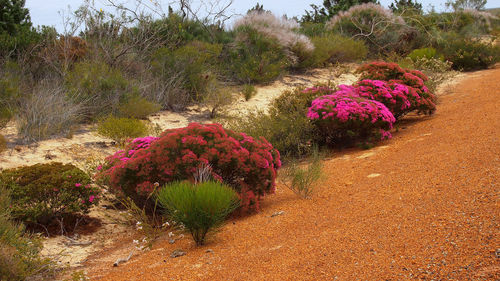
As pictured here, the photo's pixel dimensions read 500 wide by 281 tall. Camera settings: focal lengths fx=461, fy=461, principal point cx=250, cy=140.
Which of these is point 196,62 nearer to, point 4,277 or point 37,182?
point 37,182

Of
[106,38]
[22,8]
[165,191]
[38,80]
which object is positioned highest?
[22,8]

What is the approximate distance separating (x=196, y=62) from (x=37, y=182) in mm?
8539

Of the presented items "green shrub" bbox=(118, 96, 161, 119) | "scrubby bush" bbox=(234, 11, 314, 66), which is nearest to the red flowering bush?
"scrubby bush" bbox=(234, 11, 314, 66)

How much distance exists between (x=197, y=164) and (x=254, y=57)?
1090 cm

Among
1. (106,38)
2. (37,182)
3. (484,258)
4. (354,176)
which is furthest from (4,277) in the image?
(106,38)

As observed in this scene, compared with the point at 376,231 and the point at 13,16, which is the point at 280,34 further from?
the point at 376,231

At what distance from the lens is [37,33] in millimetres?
12922

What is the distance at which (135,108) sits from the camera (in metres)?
11.1

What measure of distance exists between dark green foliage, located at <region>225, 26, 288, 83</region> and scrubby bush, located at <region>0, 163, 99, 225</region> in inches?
395

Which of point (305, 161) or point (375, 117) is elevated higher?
point (375, 117)

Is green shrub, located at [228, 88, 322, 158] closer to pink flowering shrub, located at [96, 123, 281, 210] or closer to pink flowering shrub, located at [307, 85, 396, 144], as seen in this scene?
pink flowering shrub, located at [307, 85, 396, 144]

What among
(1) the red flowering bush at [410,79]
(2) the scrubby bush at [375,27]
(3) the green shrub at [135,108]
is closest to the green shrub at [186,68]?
(3) the green shrub at [135,108]

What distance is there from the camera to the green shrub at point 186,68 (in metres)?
13.6

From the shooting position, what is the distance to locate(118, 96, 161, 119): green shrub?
11.1m
